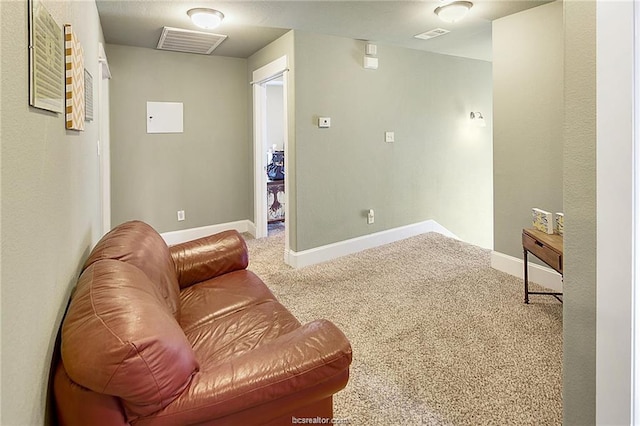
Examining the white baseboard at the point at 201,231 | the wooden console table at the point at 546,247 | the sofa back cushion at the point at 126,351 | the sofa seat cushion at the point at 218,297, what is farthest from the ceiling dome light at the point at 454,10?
the white baseboard at the point at 201,231

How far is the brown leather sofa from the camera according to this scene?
103cm

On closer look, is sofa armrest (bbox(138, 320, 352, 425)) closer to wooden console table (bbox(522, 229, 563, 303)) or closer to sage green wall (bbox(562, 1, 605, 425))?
sage green wall (bbox(562, 1, 605, 425))

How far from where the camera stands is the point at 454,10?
127 inches

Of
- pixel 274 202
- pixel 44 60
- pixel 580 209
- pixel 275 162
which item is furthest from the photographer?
pixel 275 162

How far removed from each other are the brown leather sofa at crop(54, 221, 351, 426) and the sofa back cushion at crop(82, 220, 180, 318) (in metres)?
0.01

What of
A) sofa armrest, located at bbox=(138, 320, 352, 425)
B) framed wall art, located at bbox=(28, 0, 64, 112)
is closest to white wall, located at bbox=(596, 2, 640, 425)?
sofa armrest, located at bbox=(138, 320, 352, 425)

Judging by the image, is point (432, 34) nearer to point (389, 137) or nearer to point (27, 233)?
point (389, 137)

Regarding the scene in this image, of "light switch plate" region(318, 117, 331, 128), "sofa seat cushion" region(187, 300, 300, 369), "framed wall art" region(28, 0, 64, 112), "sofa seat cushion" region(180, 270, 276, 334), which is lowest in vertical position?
"sofa seat cushion" region(187, 300, 300, 369)

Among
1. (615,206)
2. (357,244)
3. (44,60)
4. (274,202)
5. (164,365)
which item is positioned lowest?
(357,244)

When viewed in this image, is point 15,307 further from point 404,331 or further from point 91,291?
point 404,331

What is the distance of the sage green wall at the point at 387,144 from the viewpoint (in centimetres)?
417

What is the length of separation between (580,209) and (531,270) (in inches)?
98.3

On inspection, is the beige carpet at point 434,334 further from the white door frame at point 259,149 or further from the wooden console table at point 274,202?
the wooden console table at point 274,202

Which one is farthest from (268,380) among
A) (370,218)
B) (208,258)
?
(370,218)
